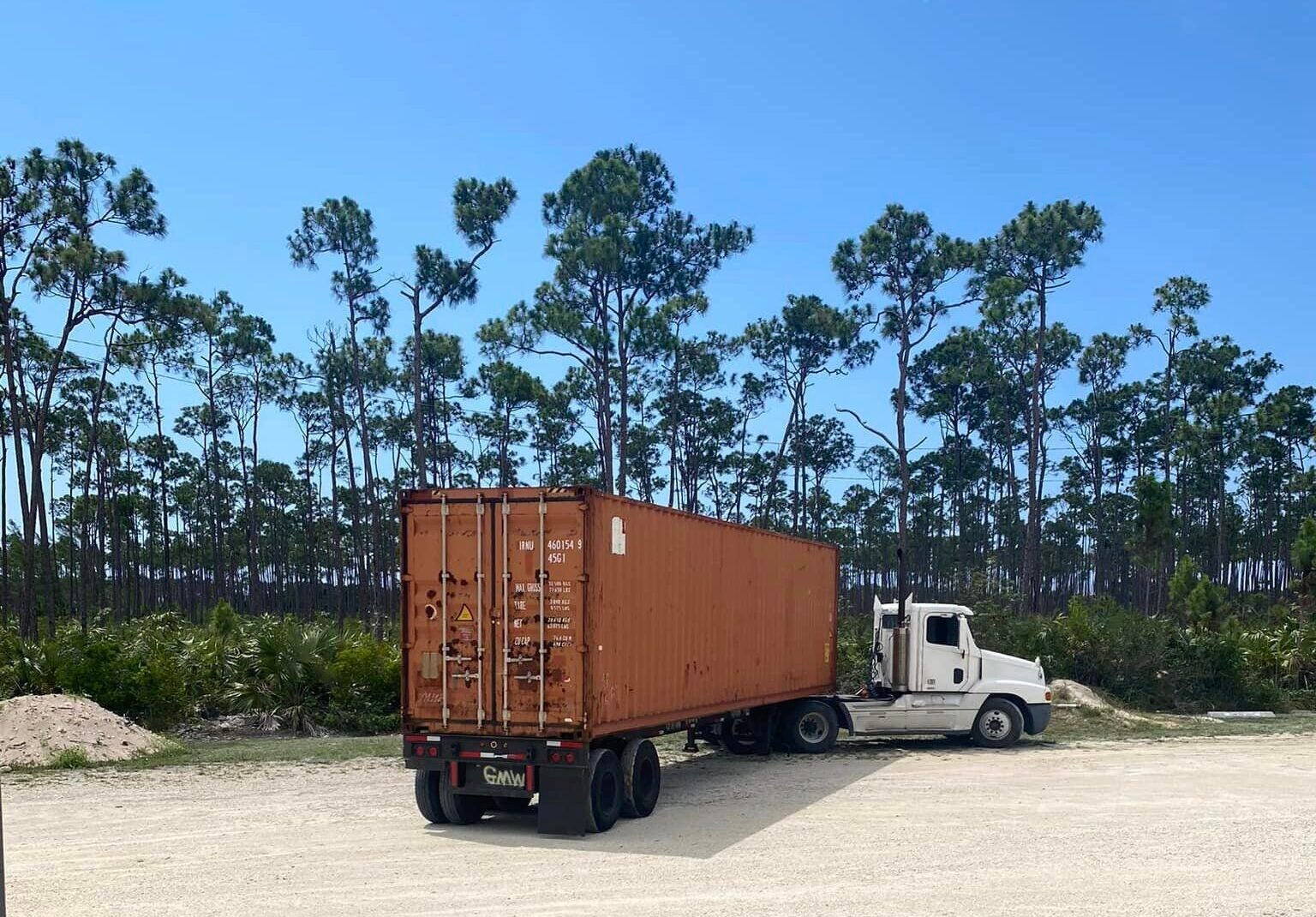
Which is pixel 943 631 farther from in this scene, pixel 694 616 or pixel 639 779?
pixel 639 779

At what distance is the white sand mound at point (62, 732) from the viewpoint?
17188mm

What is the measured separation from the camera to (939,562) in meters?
81.3

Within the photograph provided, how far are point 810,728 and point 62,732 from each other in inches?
437

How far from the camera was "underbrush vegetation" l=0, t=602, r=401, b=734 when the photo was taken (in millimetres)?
20797

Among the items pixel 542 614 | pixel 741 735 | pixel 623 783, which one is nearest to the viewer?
pixel 542 614

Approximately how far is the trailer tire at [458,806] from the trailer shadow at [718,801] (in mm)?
102

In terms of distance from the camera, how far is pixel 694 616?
13.9 metres

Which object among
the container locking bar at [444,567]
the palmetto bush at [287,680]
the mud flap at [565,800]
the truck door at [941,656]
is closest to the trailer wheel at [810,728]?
the truck door at [941,656]

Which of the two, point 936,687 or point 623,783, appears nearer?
point 623,783

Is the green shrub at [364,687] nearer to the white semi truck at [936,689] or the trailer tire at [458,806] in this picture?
the white semi truck at [936,689]

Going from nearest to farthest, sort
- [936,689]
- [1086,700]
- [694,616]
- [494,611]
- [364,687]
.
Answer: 1. [494,611]
2. [694,616]
3. [936,689]
4. [364,687]
5. [1086,700]

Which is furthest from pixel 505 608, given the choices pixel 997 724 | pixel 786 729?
pixel 997 724

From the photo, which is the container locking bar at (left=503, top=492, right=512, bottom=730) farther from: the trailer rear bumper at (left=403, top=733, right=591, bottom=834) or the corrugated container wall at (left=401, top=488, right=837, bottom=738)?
the trailer rear bumper at (left=403, top=733, right=591, bottom=834)

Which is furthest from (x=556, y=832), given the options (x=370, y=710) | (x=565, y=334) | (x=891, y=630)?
(x=565, y=334)
